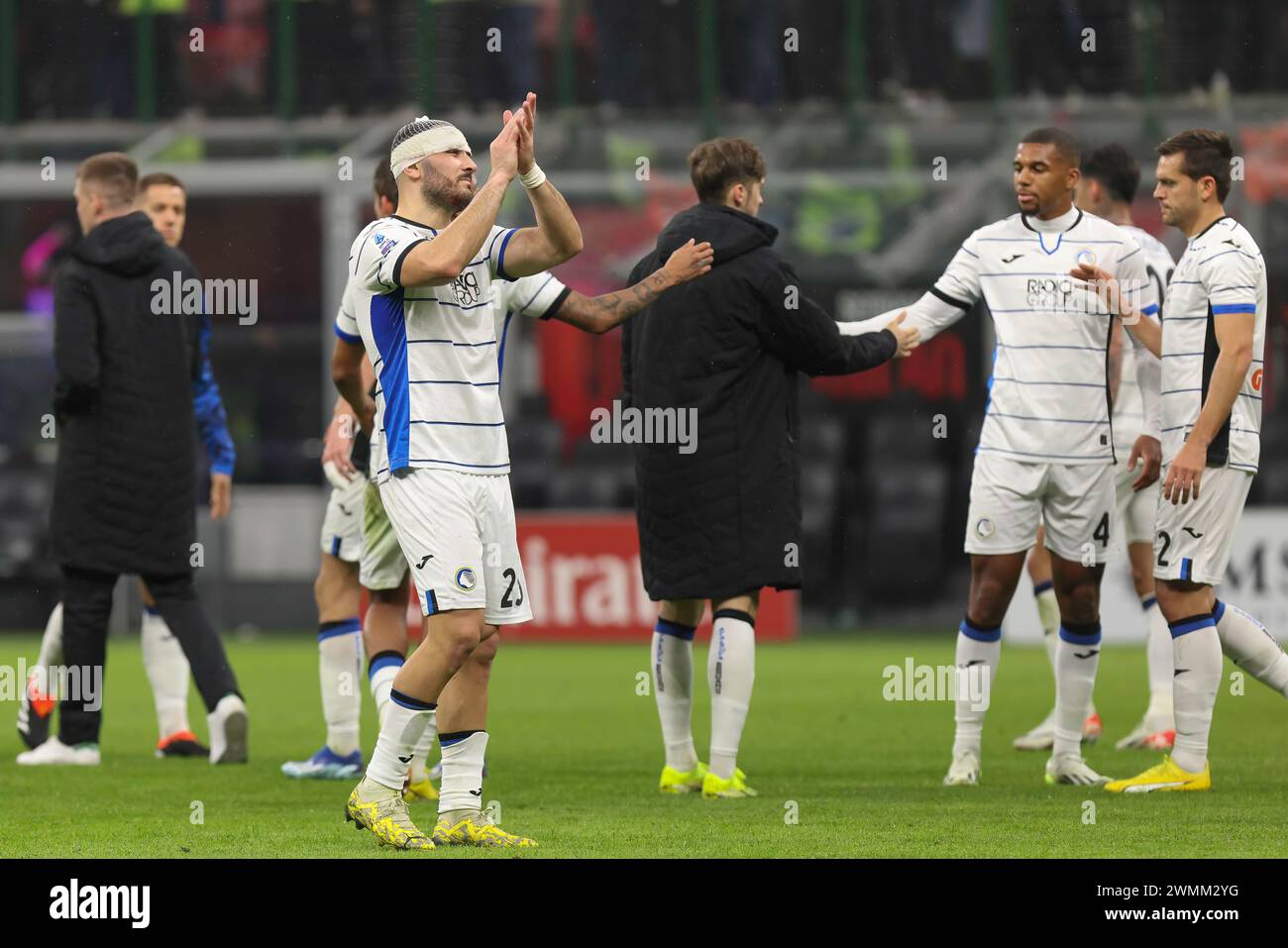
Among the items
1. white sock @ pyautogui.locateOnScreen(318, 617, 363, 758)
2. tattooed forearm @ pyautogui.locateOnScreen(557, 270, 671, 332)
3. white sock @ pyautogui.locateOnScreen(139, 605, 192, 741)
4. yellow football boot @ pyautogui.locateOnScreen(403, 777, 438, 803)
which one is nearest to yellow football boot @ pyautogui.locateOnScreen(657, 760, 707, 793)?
yellow football boot @ pyautogui.locateOnScreen(403, 777, 438, 803)

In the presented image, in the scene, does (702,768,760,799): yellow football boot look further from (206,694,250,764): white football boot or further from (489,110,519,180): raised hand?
(489,110,519,180): raised hand

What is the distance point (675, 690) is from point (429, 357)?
2.13 m

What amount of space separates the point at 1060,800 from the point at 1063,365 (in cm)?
156

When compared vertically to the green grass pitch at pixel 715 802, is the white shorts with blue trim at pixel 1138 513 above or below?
above

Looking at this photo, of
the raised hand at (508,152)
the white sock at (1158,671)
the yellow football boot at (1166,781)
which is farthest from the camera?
Result: the white sock at (1158,671)

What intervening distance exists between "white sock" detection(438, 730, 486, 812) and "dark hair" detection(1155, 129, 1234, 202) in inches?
126

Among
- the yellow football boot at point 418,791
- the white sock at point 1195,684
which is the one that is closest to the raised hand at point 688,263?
the yellow football boot at point 418,791

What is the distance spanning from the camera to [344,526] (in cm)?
795

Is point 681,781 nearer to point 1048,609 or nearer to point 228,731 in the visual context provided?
point 228,731

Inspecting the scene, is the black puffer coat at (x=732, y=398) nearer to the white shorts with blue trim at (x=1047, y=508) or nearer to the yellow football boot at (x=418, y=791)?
the white shorts with blue trim at (x=1047, y=508)

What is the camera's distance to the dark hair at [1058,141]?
740cm

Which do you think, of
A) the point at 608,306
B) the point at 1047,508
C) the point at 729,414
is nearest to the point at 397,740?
the point at 608,306

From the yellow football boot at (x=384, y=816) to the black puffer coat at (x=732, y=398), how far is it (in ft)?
5.62
